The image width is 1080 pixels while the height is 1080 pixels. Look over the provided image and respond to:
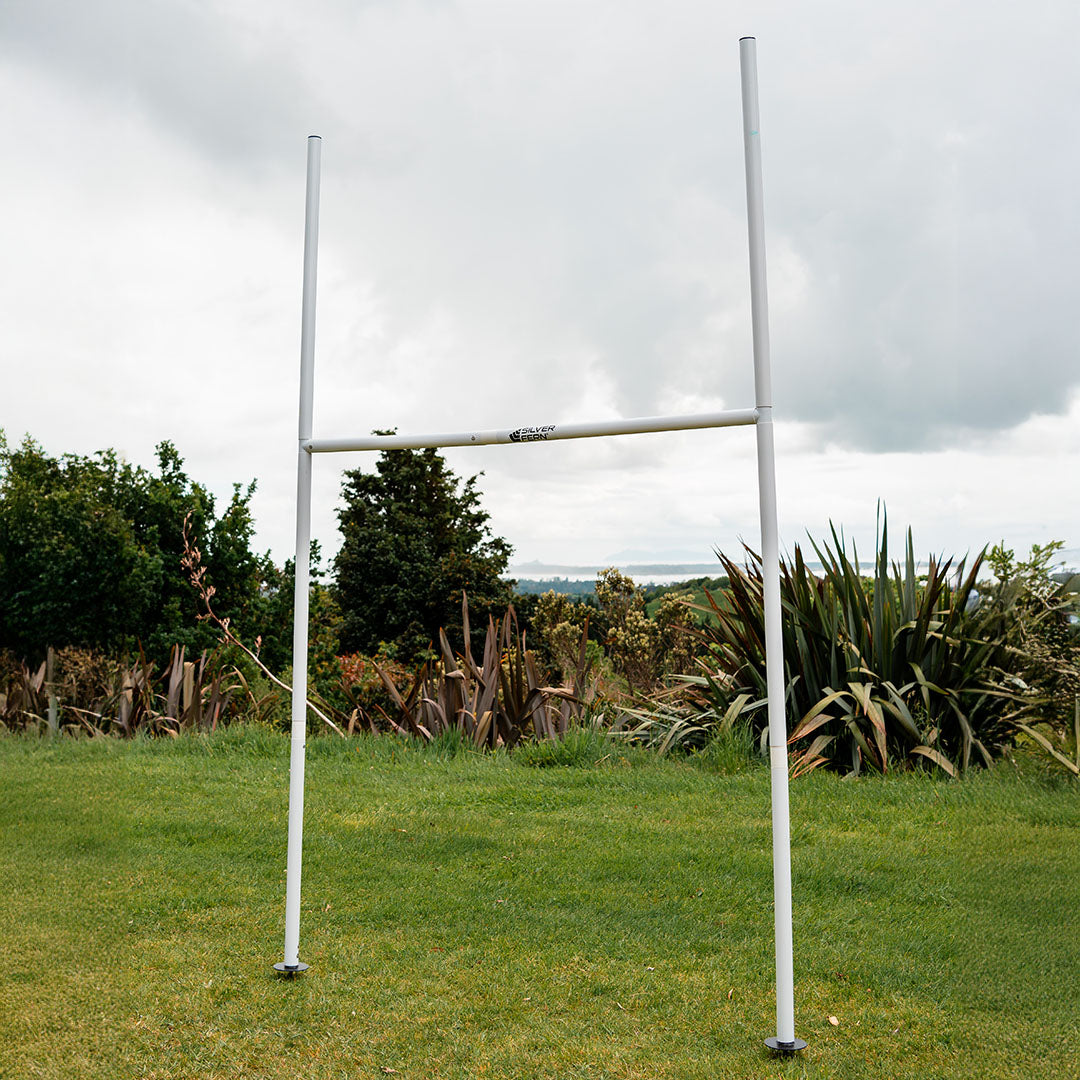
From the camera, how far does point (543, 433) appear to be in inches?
120

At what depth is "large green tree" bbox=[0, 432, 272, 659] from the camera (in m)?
9.99

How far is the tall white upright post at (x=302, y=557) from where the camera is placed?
319cm

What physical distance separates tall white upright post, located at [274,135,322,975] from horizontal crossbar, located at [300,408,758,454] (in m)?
0.13

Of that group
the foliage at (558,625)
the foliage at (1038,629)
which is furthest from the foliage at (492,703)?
the foliage at (558,625)

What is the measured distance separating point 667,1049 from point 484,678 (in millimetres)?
4036

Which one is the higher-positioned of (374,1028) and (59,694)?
(59,694)

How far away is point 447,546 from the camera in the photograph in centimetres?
1559

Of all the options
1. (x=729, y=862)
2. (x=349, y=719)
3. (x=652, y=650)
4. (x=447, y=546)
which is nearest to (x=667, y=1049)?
(x=729, y=862)

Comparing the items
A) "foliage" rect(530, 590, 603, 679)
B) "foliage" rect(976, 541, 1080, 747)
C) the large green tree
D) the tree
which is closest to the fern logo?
"foliage" rect(976, 541, 1080, 747)

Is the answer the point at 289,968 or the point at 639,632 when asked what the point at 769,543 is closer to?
A: the point at 289,968

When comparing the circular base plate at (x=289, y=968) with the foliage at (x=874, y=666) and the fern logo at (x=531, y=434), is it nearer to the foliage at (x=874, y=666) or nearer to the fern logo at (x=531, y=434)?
the fern logo at (x=531, y=434)

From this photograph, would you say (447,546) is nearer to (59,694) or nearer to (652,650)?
(652,650)

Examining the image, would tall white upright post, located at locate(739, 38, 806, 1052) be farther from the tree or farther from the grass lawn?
the tree

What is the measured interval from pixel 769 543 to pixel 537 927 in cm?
169
